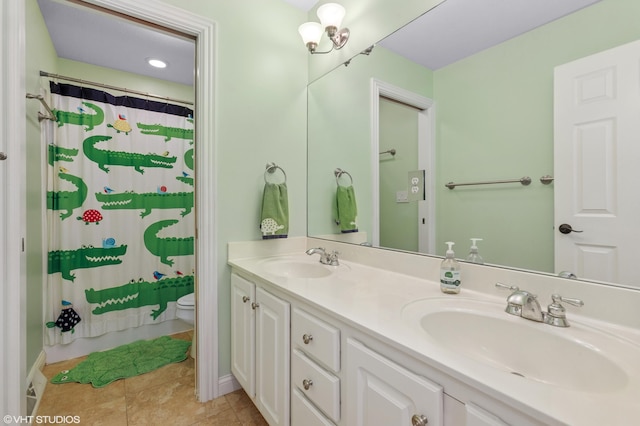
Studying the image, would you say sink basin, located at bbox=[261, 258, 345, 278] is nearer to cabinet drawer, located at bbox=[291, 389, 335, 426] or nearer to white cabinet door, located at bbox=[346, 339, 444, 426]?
cabinet drawer, located at bbox=[291, 389, 335, 426]

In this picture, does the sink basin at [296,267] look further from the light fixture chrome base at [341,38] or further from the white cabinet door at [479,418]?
the light fixture chrome base at [341,38]

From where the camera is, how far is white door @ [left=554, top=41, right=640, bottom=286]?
76 cm

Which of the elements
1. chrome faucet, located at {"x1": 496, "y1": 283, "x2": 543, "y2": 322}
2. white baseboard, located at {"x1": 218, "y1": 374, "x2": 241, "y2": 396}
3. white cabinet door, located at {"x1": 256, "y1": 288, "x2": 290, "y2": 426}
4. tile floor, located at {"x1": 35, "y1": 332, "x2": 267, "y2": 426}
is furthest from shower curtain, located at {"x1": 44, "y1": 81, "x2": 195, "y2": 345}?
chrome faucet, located at {"x1": 496, "y1": 283, "x2": 543, "y2": 322}

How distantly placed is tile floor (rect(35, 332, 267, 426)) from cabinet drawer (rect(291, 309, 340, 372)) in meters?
0.74

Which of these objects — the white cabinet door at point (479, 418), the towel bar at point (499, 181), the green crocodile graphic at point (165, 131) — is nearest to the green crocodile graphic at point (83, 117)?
the green crocodile graphic at point (165, 131)

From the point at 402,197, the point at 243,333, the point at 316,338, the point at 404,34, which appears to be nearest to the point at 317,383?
the point at 316,338

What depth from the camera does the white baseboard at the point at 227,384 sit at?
1623 millimetres

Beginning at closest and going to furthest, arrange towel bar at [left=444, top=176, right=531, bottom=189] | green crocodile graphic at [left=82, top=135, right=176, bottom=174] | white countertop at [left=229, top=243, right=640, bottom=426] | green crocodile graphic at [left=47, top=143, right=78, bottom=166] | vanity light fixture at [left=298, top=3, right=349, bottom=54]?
1. white countertop at [left=229, top=243, right=640, bottom=426]
2. towel bar at [left=444, top=176, right=531, bottom=189]
3. vanity light fixture at [left=298, top=3, right=349, bottom=54]
4. green crocodile graphic at [left=47, top=143, right=78, bottom=166]
5. green crocodile graphic at [left=82, top=135, right=176, bottom=174]

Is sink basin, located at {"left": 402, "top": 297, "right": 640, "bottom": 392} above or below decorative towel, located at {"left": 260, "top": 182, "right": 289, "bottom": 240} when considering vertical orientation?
below

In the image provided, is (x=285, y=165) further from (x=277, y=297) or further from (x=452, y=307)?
(x=452, y=307)

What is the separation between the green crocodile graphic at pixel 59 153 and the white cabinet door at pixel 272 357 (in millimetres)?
1882

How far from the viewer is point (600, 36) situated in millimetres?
810

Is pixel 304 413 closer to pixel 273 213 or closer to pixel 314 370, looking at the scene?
pixel 314 370

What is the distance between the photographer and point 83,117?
7.02 feet
